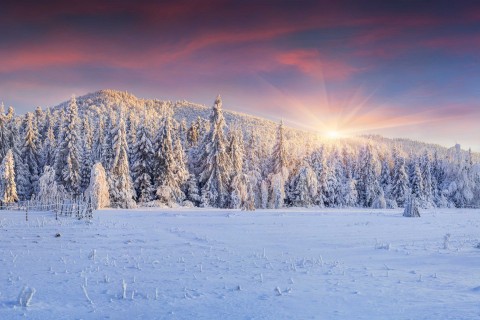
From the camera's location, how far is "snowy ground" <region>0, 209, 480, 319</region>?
785 centimetres

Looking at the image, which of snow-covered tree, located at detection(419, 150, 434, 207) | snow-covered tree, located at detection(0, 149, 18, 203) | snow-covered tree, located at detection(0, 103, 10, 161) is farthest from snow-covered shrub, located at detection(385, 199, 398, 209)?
snow-covered tree, located at detection(0, 103, 10, 161)

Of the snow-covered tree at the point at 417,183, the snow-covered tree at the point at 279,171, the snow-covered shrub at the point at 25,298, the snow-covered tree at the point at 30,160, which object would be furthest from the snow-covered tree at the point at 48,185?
the snow-covered tree at the point at 417,183

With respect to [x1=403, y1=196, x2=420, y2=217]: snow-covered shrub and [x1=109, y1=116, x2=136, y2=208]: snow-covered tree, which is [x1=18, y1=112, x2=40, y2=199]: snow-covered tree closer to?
[x1=109, y1=116, x2=136, y2=208]: snow-covered tree

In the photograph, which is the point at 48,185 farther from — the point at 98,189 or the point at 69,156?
the point at 98,189

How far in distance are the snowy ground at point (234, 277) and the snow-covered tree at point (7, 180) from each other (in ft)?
117

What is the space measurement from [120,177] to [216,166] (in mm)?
12002

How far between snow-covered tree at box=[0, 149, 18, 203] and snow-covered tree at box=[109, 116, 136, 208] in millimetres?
13626

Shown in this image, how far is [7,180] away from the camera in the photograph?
165 ft

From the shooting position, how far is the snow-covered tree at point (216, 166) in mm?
51938

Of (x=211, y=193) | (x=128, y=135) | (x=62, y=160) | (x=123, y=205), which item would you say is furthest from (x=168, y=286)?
(x=128, y=135)

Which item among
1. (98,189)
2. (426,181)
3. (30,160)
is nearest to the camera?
(98,189)

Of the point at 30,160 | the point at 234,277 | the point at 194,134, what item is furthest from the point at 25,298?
the point at 194,134

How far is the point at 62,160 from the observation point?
52125mm

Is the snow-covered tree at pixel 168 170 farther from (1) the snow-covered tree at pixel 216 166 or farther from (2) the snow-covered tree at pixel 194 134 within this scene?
(2) the snow-covered tree at pixel 194 134
